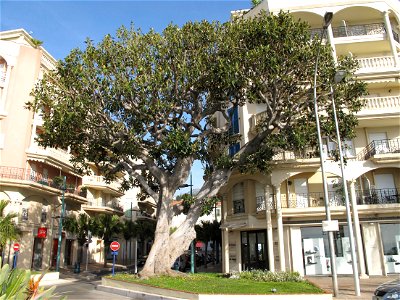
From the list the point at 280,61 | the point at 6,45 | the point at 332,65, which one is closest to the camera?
the point at 280,61

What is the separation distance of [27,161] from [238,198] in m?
18.5

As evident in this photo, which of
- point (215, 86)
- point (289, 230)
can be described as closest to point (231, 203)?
point (289, 230)

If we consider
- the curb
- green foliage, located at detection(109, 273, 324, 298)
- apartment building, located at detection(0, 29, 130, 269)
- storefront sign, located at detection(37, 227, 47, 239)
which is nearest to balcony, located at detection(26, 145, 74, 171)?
apartment building, located at detection(0, 29, 130, 269)

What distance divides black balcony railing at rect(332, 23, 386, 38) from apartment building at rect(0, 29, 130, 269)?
24770 mm

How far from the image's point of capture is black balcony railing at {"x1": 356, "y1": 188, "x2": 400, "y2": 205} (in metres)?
23.9

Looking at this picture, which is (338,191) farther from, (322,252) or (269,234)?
(269,234)

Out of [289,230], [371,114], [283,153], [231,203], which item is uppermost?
[371,114]

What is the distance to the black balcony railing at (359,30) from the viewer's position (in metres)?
27.8

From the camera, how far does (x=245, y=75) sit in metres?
19.0

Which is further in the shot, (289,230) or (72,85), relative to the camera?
(289,230)

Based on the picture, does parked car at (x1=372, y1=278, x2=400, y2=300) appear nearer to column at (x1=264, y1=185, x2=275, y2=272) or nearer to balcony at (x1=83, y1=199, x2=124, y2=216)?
column at (x1=264, y1=185, x2=275, y2=272)

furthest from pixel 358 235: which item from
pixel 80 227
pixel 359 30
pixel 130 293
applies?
pixel 80 227

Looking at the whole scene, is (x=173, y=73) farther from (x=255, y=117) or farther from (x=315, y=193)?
(x=315, y=193)

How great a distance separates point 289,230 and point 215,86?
11079 millimetres
